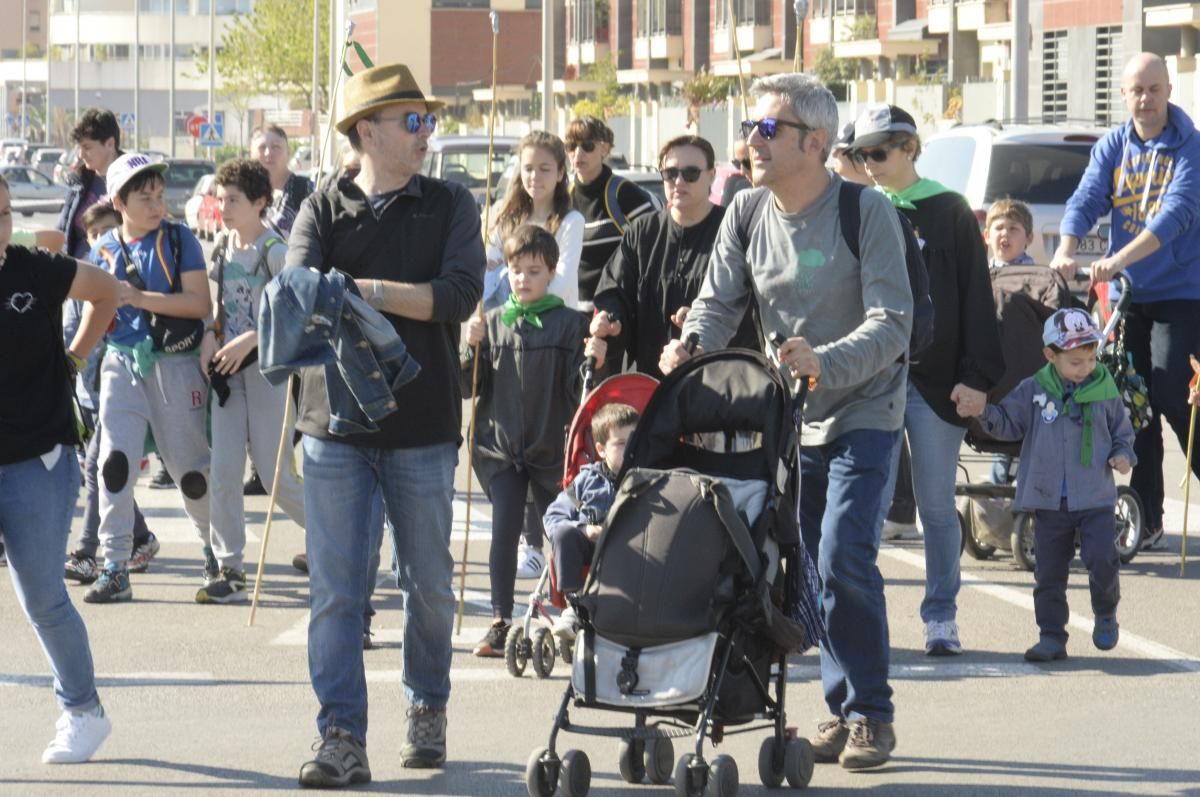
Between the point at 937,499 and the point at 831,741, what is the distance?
196 centimetres

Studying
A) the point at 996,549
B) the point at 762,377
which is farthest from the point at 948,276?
the point at 996,549

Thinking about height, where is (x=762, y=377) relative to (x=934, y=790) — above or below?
above

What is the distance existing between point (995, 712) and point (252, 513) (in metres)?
5.88

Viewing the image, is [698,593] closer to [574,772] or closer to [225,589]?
[574,772]

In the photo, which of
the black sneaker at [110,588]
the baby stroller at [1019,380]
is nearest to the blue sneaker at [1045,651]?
the baby stroller at [1019,380]

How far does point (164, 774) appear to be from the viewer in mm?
6625

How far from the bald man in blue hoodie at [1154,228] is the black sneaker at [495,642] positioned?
139 inches

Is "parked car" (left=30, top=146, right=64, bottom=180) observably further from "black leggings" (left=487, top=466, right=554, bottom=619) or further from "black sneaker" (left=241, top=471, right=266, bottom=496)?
"black leggings" (left=487, top=466, right=554, bottom=619)

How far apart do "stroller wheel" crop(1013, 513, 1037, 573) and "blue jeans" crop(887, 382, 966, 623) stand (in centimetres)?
181

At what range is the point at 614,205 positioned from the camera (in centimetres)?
1030

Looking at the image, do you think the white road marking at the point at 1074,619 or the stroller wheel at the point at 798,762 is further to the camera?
the white road marking at the point at 1074,619

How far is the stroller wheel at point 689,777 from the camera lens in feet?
19.4

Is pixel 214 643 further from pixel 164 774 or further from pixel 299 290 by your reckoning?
pixel 299 290

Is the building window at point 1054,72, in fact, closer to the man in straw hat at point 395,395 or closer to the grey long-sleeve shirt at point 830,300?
the grey long-sleeve shirt at point 830,300
